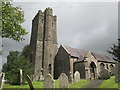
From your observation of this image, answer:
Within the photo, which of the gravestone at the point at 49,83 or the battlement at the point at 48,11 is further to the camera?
the battlement at the point at 48,11

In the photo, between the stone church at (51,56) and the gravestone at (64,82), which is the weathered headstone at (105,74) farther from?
the stone church at (51,56)

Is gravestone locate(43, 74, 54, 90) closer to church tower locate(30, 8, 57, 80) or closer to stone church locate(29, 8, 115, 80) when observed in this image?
stone church locate(29, 8, 115, 80)

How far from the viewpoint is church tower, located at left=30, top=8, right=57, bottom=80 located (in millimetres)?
30630

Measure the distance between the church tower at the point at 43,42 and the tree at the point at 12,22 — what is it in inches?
661

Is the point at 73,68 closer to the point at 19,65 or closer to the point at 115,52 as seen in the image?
the point at 115,52

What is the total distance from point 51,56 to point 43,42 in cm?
366

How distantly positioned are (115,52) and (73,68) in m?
9.22

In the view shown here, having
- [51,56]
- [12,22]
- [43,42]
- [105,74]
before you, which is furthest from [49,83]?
[43,42]

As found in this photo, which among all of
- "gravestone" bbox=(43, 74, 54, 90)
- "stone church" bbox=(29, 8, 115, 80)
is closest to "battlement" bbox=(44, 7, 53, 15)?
"stone church" bbox=(29, 8, 115, 80)

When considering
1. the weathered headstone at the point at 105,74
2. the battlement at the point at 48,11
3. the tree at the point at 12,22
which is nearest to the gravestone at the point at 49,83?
the tree at the point at 12,22

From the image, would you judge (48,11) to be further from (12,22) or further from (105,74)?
(12,22)

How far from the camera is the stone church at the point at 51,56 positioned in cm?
2880

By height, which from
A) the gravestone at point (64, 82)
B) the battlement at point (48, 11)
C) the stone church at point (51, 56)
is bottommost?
the gravestone at point (64, 82)

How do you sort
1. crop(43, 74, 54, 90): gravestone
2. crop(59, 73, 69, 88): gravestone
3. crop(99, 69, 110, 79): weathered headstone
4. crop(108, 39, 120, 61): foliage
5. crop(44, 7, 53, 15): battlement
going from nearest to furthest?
crop(43, 74, 54, 90): gravestone, crop(59, 73, 69, 88): gravestone, crop(99, 69, 110, 79): weathered headstone, crop(108, 39, 120, 61): foliage, crop(44, 7, 53, 15): battlement
